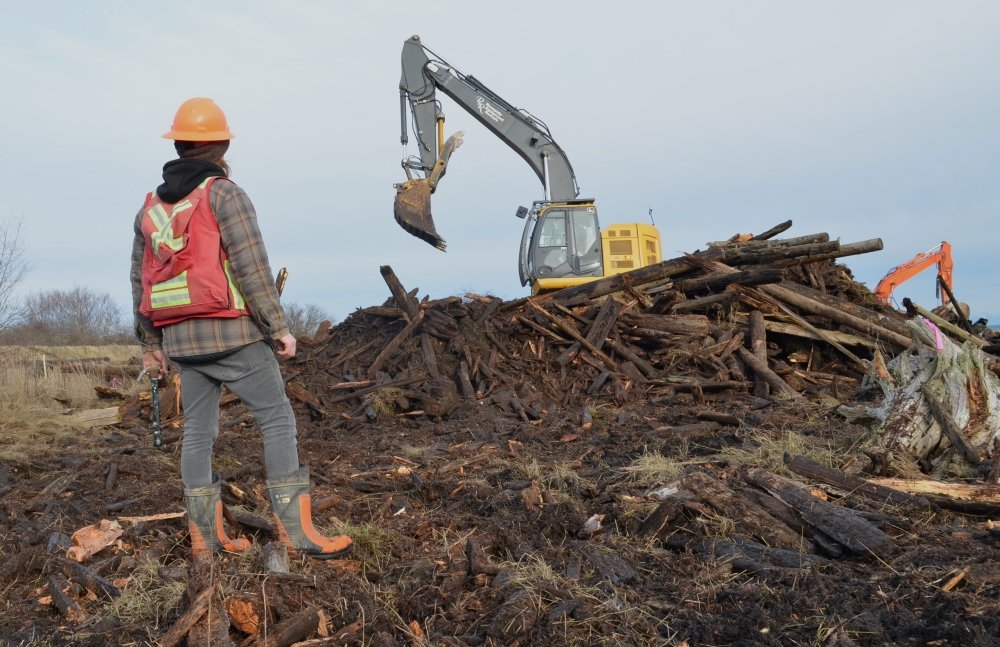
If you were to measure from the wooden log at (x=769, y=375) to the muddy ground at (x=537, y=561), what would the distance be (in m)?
3.55

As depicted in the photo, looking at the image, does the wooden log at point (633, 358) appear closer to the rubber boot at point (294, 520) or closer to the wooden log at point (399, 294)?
the wooden log at point (399, 294)

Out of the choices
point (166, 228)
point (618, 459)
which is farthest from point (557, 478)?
point (166, 228)

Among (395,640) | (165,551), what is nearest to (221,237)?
(165,551)

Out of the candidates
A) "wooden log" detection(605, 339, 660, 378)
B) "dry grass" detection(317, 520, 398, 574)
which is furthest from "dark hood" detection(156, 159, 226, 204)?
"wooden log" detection(605, 339, 660, 378)

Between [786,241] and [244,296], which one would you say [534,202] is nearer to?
[786,241]

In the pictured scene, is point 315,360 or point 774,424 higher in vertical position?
point 315,360

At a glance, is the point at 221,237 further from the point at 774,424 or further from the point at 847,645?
the point at 774,424

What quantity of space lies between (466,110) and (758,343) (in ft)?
28.6

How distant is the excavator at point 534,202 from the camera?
14820mm

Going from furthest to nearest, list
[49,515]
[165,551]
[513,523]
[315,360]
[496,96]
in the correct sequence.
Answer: [496,96], [315,360], [49,515], [513,523], [165,551]

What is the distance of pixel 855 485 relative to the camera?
15.1 ft

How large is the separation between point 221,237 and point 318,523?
1771mm

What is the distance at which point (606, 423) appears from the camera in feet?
30.6

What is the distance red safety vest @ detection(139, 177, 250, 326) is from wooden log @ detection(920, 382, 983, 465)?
4485 millimetres
